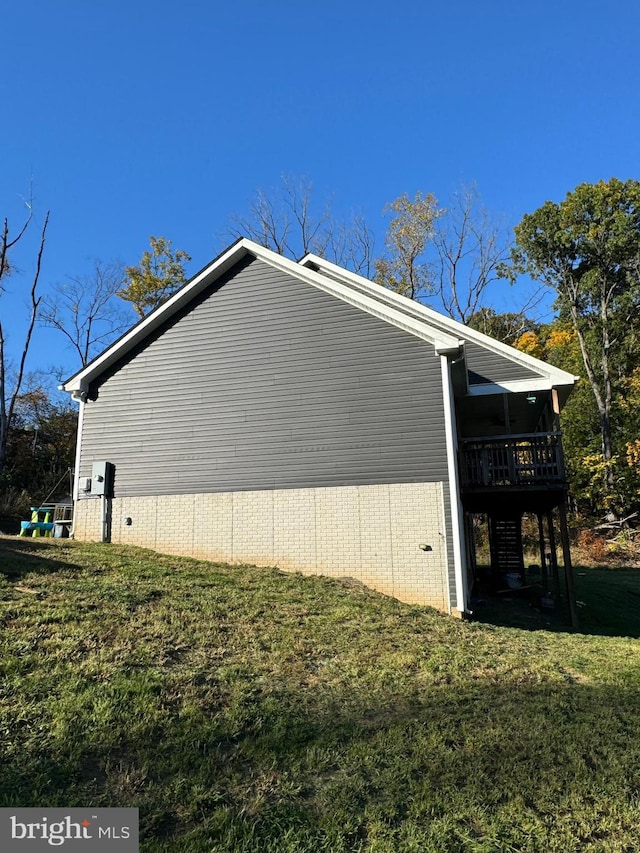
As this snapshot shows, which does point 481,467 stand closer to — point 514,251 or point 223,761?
point 223,761

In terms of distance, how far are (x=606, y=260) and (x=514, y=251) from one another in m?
4.28

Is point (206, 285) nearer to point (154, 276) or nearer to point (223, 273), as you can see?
point (223, 273)

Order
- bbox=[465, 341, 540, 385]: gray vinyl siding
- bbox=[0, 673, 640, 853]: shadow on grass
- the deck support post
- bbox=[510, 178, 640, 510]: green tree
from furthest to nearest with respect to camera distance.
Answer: bbox=[510, 178, 640, 510]: green tree, bbox=[465, 341, 540, 385]: gray vinyl siding, the deck support post, bbox=[0, 673, 640, 853]: shadow on grass

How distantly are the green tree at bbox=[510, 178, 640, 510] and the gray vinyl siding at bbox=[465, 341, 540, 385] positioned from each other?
1377cm

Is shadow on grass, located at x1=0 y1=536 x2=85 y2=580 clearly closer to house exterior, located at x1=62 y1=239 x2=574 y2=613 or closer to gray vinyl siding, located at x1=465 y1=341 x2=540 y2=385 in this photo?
house exterior, located at x1=62 y1=239 x2=574 y2=613

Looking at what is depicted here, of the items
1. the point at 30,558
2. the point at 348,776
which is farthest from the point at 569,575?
the point at 30,558

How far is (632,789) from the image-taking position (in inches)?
149

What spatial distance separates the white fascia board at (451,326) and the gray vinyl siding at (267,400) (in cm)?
293

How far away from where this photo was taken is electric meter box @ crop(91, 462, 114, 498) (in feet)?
40.4

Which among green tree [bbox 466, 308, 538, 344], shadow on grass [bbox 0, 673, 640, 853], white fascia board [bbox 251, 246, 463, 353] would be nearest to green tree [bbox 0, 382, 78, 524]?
white fascia board [bbox 251, 246, 463, 353]

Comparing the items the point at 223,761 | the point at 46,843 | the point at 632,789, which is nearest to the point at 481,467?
the point at 632,789

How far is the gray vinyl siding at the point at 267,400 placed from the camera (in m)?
10.9

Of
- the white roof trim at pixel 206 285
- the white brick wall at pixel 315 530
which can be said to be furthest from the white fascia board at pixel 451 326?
the white brick wall at pixel 315 530

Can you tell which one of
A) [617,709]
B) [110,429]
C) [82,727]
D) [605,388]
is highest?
[605,388]
